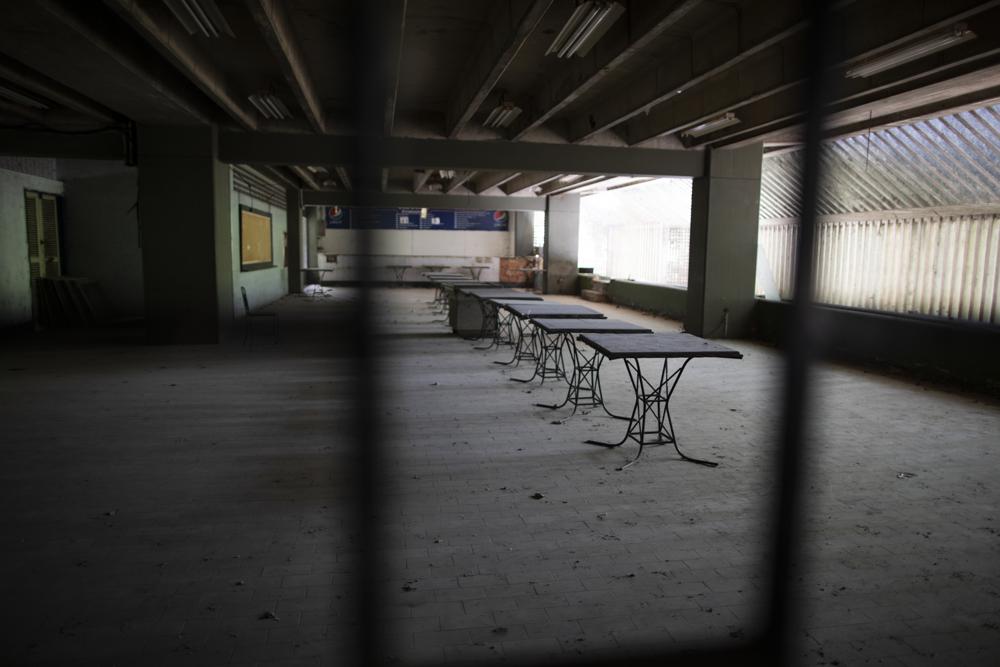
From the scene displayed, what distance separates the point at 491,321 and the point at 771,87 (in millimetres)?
5443

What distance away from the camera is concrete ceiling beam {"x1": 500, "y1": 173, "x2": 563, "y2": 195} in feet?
51.1

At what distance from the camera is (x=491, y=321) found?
430 inches

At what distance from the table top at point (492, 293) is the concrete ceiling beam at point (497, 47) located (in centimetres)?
251

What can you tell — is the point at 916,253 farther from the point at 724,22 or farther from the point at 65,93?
the point at 65,93

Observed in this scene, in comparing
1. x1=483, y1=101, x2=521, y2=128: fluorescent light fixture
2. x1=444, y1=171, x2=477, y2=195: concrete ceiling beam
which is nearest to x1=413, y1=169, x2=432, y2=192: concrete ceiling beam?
x1=444, y1=171, x2=477, y2=195: concrete ceiling beam

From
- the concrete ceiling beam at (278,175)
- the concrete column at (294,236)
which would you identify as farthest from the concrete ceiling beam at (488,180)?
the concrete column at (294,236)

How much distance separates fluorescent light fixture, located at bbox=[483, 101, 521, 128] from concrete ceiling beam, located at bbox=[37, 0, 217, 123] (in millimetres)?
3748

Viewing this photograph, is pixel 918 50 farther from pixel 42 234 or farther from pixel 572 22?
pixel 42 234

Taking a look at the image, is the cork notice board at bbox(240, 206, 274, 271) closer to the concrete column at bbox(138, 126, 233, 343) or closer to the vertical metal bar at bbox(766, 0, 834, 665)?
the concrete column at bbox(138, 126, 233, 343)

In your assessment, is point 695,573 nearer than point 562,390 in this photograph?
Yes

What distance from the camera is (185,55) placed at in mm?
6098

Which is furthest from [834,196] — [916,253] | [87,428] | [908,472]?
[87,428]

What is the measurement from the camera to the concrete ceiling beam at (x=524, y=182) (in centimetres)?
1556

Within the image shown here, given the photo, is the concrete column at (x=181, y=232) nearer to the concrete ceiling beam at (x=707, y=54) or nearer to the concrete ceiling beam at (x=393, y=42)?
the concrete ceiling beam at (x=393, y=42)
